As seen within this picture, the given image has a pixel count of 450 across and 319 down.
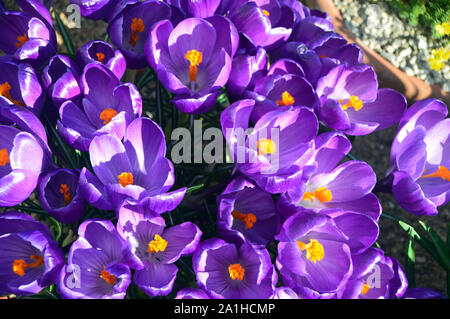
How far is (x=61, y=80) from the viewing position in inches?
41.4

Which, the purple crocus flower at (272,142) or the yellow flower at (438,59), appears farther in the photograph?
the yellow flower at (438,59)

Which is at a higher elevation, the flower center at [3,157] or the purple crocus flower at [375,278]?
the flower center at [3,157]

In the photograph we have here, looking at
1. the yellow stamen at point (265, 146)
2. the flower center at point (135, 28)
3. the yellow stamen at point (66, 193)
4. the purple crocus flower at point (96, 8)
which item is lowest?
the yellow stamen at point (66, 193)

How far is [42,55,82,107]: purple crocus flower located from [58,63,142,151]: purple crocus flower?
0.07ft

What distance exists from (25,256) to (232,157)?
550 millimetres

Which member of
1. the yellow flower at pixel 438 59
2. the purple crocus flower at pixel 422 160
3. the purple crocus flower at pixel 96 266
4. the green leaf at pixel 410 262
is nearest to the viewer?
the purple crocus flower at pixel 96 266

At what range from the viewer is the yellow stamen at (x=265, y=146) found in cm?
107

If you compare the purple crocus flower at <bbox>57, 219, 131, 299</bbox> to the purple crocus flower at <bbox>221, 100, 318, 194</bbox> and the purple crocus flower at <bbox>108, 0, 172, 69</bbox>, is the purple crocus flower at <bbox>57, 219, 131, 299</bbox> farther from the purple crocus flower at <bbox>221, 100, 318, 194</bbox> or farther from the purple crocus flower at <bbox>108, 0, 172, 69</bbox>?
the purple crocus flower at <bbox>108, 0, 172, 69</bbox>

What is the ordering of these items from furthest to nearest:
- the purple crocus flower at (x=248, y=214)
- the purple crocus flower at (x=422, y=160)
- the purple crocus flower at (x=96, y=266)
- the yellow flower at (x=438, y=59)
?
the yellow flower at (x=438, y=59), the purple crocus flower at (x=422, y=160), the purple crocus flower at (x=248, y=214), the purple crocus flower at (x=96, y=266)

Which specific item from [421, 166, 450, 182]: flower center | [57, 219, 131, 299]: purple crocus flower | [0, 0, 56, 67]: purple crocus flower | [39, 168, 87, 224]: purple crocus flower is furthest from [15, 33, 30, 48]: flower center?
[421, 166, 450, 182]: flower center

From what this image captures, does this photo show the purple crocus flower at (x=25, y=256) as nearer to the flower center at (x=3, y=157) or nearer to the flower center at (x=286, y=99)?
the flower center at (x=3, y=157)

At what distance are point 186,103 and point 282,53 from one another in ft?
1.20

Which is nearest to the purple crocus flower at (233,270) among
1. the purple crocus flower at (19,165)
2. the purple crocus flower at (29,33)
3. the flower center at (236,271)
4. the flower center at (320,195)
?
the flower center at (236,271)
